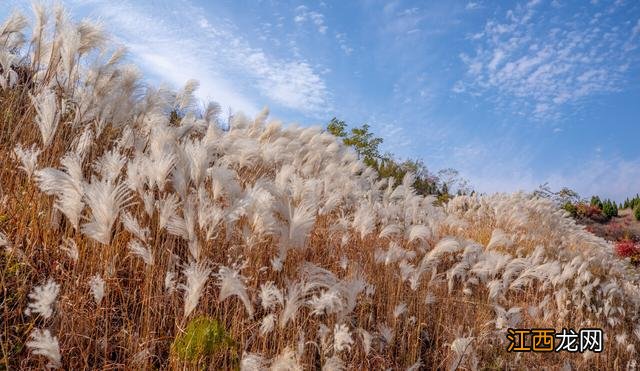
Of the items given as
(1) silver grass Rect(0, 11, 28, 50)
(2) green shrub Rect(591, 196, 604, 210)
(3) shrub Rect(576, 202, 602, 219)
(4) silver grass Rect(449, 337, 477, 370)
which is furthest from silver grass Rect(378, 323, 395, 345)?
(2) green shrub Rect(591, 196, 604, 210)

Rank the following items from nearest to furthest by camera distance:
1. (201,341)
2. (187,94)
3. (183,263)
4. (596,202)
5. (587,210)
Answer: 1. (201,341)
2. (183,263)
3. (187,94)
4. (587,210)
5. (596,202)

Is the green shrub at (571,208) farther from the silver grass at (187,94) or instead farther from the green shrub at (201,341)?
the green shrub at (201,341)

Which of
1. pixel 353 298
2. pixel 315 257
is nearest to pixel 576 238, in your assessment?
pixel 315 257

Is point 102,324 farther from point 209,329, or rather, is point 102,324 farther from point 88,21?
point 88,21

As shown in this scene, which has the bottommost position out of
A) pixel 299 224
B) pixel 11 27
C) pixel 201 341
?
pixel 201 341

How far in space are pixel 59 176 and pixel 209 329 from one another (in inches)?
43.1

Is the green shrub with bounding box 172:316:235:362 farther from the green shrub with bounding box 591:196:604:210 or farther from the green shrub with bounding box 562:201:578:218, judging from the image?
the green shrub with bounding box 591:196:604:210

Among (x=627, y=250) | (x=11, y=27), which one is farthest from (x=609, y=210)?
(x=11, y=27)

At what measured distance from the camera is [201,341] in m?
2.25

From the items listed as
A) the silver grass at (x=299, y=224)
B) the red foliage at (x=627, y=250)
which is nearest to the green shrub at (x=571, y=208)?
the red foliage at (x=627, y=250)

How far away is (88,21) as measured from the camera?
12.0ft

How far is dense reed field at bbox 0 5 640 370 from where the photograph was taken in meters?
2.23

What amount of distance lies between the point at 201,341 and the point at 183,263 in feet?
2.56

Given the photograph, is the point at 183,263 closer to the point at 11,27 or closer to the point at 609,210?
the point at 11,27
